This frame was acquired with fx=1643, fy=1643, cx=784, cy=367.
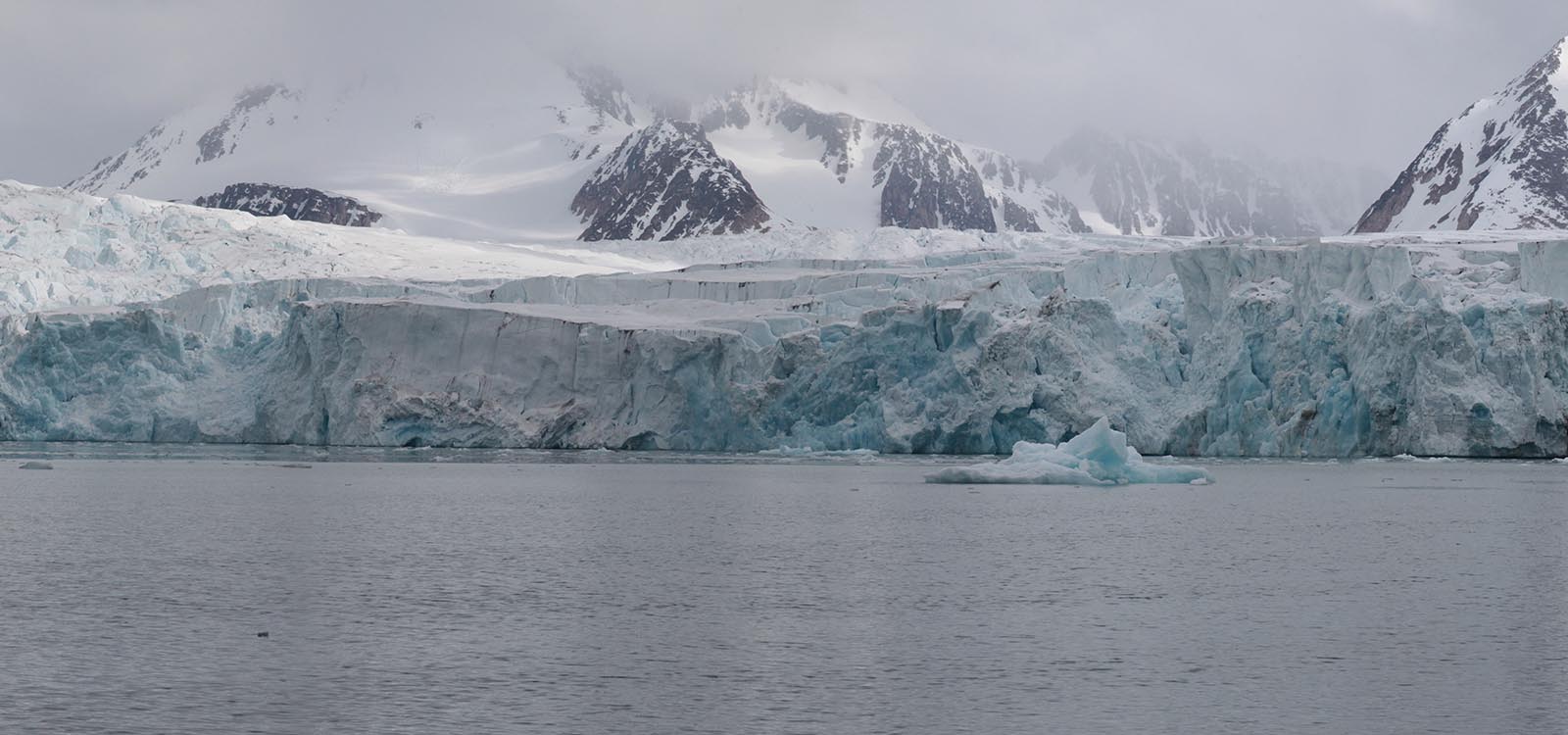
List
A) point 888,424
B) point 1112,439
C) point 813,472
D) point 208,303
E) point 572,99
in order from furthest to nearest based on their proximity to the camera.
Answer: point 572,99 → point 208,303 → point 888,424 → point 813,472 → point 1112,439

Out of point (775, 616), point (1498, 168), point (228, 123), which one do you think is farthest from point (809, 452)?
point (228, 123)

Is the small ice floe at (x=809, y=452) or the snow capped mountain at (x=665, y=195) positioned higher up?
the snow capped mountain at (x=665, y=195)

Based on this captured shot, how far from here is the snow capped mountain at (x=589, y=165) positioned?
4594 inches

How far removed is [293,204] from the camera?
118438 millimetres

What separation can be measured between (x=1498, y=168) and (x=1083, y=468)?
57.5m

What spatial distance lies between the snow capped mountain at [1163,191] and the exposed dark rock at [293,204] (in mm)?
71674

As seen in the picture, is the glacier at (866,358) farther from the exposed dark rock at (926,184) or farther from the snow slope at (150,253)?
the exposed dark rock at (926,184)

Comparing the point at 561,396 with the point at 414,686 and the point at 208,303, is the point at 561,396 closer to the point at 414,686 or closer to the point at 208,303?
the point at 208,303

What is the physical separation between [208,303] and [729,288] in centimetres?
1373

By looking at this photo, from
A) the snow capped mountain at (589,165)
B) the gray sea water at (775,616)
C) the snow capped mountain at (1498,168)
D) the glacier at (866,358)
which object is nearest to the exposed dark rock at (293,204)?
the snow capped mountain at (589,165)

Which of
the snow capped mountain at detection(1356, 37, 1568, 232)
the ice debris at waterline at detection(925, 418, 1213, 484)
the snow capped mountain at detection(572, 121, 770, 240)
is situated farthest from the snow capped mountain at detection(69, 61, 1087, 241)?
the ice debris at waterline at detection(925, 418, 1213, 484)

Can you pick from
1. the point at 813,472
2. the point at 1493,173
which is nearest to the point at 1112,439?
the point at 813,472

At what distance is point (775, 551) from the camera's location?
15.1m

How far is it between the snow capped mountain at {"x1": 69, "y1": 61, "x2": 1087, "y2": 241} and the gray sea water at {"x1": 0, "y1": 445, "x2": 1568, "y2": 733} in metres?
86.3
